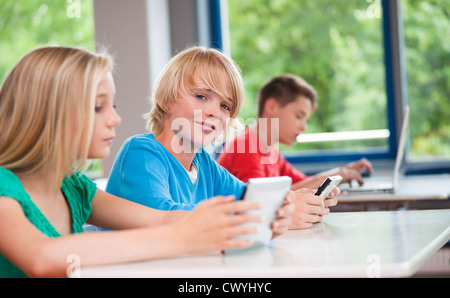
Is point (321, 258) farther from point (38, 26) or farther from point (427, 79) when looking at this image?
point (38, 26)

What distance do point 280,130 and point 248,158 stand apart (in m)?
0.51

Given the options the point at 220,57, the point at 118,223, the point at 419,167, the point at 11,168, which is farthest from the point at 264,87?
the point at 11,168

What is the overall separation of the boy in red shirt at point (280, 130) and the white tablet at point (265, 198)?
1651 mm

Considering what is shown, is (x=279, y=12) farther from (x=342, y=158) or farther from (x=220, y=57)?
(x=220, y=57)

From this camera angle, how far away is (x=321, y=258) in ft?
3.92

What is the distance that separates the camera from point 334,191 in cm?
188

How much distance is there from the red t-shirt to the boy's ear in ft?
1.09

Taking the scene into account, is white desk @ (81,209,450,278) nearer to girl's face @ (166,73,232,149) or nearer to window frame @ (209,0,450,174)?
girl's face @ (166,73,232,149)

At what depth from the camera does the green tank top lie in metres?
1.25

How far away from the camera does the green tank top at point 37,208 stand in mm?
1253

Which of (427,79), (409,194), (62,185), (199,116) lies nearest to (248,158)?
(409,194)

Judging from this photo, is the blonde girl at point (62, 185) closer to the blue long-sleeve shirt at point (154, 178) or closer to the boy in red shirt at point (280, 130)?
the blue long-sleeve shirt at point (154, 178)

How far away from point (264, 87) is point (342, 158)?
60.4 inches

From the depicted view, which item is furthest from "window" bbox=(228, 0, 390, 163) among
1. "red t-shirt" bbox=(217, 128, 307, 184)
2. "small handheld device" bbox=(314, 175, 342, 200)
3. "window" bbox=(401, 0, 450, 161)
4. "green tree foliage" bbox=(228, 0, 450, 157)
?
"small handheld device" bbox=(314, 175, 342, 200)
